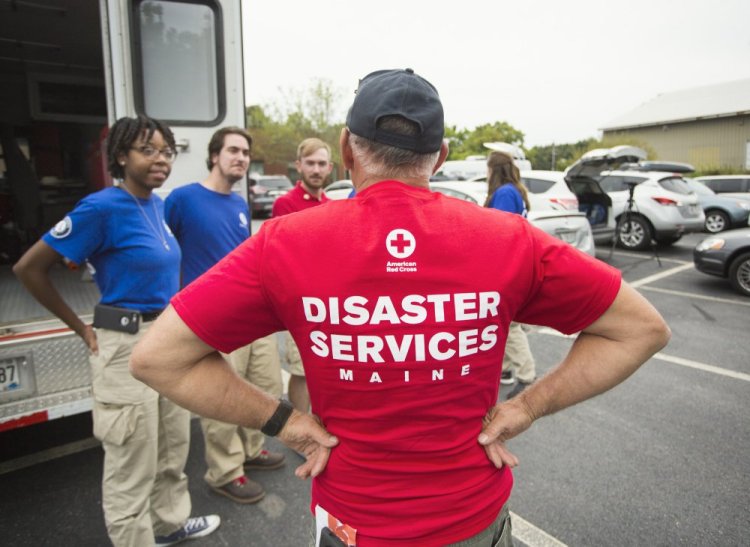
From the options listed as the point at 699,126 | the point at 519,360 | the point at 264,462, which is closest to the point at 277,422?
the point at 264,462

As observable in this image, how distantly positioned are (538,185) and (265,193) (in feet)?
41.6

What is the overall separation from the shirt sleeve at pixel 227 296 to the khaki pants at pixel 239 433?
68.8 inches

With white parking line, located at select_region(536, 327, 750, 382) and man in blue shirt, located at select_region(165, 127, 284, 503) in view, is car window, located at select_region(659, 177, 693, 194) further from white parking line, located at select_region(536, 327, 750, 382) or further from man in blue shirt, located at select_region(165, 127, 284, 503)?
man in blue shirt, located at select_region(165, 127, 284, 503)

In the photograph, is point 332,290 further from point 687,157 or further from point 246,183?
point 687,157

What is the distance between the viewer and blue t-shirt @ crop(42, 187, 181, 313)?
2.09 metres

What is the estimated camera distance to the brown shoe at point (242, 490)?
113 inches

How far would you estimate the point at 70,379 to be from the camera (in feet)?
8.70

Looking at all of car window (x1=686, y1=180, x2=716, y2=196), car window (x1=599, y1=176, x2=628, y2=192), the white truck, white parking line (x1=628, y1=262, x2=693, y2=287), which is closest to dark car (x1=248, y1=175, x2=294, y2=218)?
car window (x1=599, y1=176, x2=628, y2=192)

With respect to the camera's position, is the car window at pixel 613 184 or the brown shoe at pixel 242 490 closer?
the brown shoe at pixel 242 490

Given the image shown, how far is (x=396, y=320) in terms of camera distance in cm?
110

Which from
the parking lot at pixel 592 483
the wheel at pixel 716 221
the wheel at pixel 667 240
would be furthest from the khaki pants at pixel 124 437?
the wheel at pixel 716 221

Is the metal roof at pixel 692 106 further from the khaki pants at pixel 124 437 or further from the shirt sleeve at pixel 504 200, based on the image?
the khaki pants at pixel 124 437

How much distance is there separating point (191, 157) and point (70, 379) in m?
1.54

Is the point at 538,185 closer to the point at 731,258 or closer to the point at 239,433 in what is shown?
the point at 731,258
